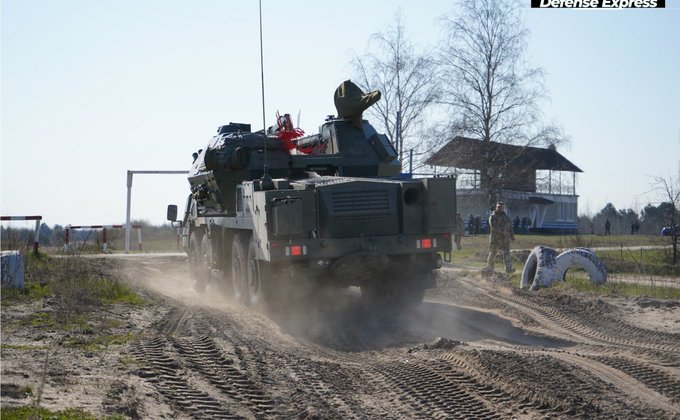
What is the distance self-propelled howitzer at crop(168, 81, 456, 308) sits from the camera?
37.9 feet

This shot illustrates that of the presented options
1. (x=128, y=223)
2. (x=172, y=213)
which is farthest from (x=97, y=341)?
(x=128, y=223)

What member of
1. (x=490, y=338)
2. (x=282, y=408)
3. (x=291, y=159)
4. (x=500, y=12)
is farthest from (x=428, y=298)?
(x=500, y=12)

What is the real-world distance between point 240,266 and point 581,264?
6.38 metres

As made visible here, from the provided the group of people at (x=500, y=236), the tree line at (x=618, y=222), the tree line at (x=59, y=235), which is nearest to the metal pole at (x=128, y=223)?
the tree line at (x=59, y=235)

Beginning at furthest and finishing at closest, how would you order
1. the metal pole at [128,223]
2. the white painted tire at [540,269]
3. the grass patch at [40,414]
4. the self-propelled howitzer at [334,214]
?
the metal pole at [128,223] → the white painted tire at [540,269] → the self-propelled howitzer at [334,214] → the grass patch at [40,414]

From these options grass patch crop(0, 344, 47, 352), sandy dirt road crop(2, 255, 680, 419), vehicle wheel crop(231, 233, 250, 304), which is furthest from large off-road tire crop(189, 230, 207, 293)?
grass patch crop(0, 344, 47, 352)

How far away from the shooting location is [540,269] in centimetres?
1548

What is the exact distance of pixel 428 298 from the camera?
49.5 ft

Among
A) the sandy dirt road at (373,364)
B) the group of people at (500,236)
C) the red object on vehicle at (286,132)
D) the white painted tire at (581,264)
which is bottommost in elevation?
the sandy dirt road at (373,364)

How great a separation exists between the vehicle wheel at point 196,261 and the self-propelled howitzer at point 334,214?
2.68 meters

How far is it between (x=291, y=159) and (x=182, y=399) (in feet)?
26.0

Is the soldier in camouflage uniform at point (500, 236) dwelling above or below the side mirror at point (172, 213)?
below

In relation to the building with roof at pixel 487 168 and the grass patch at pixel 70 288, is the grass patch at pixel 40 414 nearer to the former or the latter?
the grass patch at pixel 70 288

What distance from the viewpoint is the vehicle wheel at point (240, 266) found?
13.3 meters
